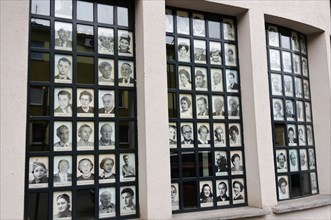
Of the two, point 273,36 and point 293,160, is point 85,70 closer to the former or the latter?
point 273,36

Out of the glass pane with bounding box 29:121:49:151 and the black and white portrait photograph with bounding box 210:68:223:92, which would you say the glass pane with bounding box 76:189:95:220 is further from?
the black and white portrait photograph with bounding box 210:68:223:92

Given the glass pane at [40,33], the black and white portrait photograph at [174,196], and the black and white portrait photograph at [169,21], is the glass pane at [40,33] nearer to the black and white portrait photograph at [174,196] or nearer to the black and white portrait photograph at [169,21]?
the black and white portrait photograph at [169,21]

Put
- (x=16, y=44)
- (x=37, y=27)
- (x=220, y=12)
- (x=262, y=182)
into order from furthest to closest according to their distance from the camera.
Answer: (x=220, y=12) < (x=262, y=182) < (x=37, y=27) < (x=16, y=44)

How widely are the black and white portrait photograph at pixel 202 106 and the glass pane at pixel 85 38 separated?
6.28ft

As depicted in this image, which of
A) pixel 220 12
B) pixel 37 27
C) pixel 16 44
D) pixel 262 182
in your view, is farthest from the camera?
pixel 220 12

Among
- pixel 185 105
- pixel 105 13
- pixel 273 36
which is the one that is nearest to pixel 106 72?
pixel 105 13

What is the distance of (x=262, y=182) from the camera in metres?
5.45

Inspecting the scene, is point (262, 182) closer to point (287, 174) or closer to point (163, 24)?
point (287, 174)

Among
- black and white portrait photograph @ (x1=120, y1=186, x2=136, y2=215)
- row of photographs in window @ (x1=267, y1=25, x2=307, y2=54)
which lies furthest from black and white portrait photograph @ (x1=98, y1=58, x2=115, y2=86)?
row of photographs in window @ (x1=267, y1=25, x2=307, y2=54)

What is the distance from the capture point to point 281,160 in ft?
19.8

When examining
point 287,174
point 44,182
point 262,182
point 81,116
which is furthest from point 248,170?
point 44,182

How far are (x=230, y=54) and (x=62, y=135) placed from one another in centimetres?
323

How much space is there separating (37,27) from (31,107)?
3.71 feet

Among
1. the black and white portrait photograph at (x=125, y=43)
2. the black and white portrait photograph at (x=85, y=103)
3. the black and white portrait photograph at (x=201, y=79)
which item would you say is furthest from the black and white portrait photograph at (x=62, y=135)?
the black and white portrait photograph at (x=201, y=79)
